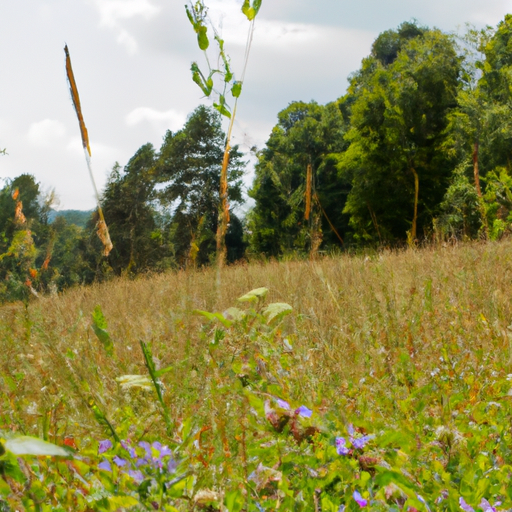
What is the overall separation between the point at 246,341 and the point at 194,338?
16.8 inches

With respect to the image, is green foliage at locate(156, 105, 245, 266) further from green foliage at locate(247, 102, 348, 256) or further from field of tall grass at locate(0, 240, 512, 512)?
field of tall grass at locate(0, 240, 512, 512)

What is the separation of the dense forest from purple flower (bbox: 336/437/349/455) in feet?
22.4

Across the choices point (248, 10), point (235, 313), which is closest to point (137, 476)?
point (235, 313)

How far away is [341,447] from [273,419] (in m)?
0.24

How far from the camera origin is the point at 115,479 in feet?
4.09

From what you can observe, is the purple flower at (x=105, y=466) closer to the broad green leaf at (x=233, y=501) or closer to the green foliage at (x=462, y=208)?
the broad green leaf at (x=233, y=501)

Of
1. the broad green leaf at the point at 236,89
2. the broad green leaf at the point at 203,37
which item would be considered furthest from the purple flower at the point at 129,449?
the broad green leaf at the point at 203,37

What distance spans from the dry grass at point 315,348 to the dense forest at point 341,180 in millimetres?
4540

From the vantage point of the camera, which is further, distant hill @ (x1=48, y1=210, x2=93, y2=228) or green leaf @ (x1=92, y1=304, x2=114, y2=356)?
distant hill @ (x1=48, y1=210, x2=93, y2=228)

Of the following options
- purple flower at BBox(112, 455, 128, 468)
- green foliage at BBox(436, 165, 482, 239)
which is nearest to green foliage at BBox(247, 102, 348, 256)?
green foliage at BBox(436, 165, 482, 239)

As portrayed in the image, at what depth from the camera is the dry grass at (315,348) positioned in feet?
6.07

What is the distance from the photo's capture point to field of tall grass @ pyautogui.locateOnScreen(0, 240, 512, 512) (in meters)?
1.29

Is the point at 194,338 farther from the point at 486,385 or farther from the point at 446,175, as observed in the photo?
the point at 446,175

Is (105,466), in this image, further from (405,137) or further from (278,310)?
(405,137)
